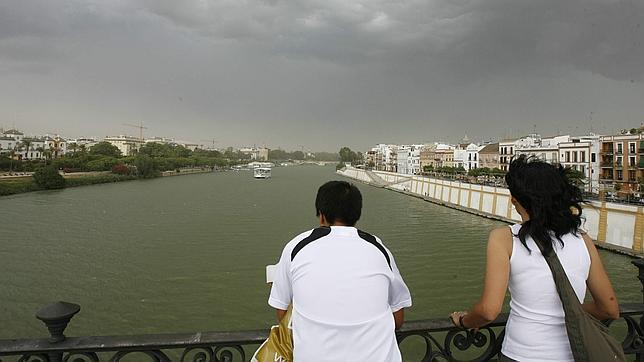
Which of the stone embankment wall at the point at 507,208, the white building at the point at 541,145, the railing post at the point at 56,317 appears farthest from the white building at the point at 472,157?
the railing post at the point at 56,317

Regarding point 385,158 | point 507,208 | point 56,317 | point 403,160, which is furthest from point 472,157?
point 56,317

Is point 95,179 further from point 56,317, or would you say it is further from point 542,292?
point 542,292

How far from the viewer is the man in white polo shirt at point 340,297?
1510 millimetres

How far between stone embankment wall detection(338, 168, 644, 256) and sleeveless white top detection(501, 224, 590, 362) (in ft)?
1.41

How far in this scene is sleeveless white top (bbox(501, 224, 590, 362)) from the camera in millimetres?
1644

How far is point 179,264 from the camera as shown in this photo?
16.0 meters

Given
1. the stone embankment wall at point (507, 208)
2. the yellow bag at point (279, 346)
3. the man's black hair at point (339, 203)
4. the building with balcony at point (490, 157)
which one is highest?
the building with balcony at point (490, 157)

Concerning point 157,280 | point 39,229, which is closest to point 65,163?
point 39,229

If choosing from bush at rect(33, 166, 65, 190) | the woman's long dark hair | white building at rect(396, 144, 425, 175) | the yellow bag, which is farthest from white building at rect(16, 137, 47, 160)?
the woman's long dark hair

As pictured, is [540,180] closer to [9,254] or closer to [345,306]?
[345,306]

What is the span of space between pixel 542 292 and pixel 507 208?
32231 millimetres

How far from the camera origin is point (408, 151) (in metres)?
98.2

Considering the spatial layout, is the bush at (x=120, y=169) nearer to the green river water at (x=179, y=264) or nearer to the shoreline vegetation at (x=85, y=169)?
the shoreline vegetation at (x=85, y=169)

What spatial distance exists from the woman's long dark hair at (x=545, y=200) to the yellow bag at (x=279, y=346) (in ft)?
3.22
